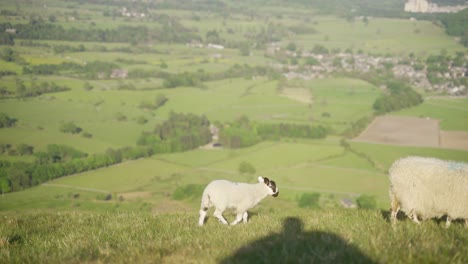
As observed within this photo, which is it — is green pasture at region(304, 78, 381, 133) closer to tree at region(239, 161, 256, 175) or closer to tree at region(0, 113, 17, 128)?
tree at region(239, 161, 256, 175)

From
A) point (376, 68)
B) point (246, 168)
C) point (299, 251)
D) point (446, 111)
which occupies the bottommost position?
point (246, 168)

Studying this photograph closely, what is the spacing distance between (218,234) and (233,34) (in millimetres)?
185542

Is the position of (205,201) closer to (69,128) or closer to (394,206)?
(394,206)

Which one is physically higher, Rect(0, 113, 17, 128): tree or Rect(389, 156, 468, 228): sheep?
Rect(389, 156, 468, 228): sheep

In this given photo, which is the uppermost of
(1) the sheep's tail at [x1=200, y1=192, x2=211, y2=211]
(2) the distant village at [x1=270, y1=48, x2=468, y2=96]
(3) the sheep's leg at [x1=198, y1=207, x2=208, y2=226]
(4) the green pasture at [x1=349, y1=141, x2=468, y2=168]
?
(1) the sheep's tail at [x1=200, y1=192, x2=211, y2=211]

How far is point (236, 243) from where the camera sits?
7012 millimetres

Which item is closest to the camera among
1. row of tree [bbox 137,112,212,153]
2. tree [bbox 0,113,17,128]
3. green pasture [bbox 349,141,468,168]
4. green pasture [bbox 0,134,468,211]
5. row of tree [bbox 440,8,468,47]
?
green pasture [bbox 0,134,468,211]

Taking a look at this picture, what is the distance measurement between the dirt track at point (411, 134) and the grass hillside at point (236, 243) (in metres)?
64.0

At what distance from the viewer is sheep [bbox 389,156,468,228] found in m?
9.24

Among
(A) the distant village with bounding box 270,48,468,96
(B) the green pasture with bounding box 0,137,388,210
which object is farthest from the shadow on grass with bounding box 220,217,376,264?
(A) the distant village with bounding box 270,48,468,96

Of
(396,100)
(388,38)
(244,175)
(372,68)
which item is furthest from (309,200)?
(388,38)

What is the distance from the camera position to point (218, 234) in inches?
321

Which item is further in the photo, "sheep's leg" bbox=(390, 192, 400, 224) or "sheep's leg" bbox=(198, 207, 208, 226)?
"sheep's leg" bbox=(198, 207, 208, 226)

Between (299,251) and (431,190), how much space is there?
470 centimetres
